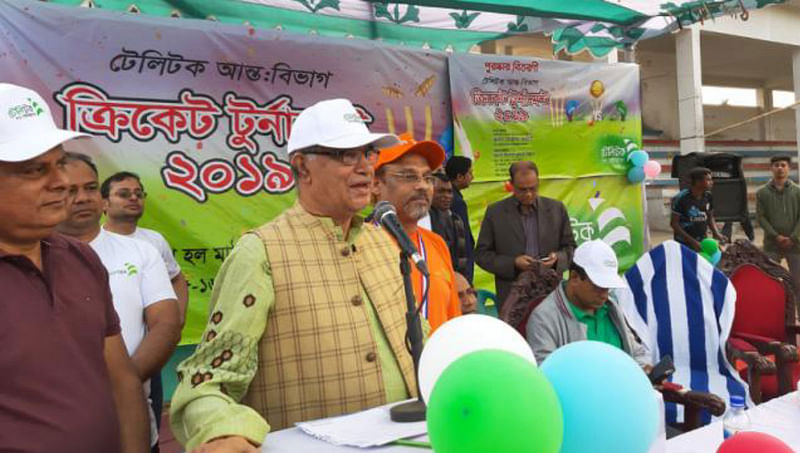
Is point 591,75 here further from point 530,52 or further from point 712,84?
point 712,84

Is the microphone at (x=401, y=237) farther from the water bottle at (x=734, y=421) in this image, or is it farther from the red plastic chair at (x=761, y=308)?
the red plastic chair at (x=761, y=308)

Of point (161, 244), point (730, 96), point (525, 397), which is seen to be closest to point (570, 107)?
point (161, 244)

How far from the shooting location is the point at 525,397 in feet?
2.83

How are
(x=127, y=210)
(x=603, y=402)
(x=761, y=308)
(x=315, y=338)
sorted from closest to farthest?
(x=603, y=402), (x=315, y=338), (x=127, y=210), (x=761, y=308)

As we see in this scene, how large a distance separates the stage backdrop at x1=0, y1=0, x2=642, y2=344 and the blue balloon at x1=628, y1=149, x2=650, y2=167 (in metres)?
1.05

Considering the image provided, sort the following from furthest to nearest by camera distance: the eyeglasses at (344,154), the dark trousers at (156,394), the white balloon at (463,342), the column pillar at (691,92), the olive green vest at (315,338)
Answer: the column pillar at (691,92), the dark trousers at (156,394), the eyeglasses at (344,154), the olive green vest at (315,338), the white balloon at (463,342)

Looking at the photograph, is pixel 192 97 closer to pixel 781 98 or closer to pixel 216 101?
pixel 216 101

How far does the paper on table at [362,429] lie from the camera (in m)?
1.35

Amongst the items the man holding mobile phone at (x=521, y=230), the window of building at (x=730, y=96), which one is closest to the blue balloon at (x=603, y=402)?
the man holding mobile phone at (x=521, y=230)

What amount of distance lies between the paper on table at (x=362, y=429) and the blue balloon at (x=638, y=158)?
5.03m

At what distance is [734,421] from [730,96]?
22.2 metres

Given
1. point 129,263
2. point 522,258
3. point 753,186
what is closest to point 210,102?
point 129,263

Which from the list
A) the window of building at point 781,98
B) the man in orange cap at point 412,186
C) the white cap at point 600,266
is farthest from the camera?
the window of building at point 781,98

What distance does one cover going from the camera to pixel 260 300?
1505 mm
